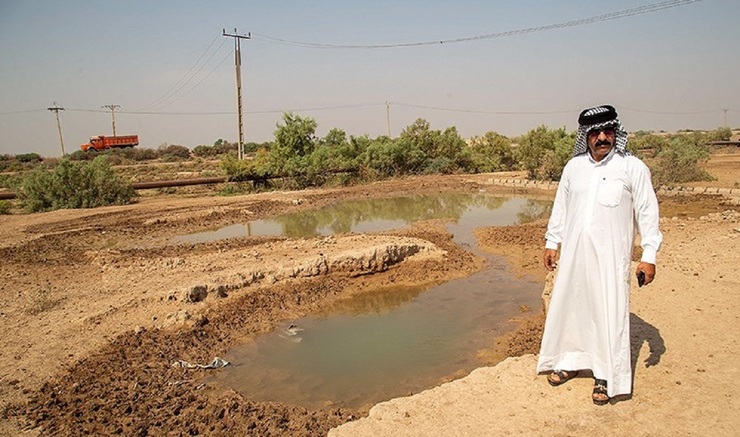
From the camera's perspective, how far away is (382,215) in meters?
17.0

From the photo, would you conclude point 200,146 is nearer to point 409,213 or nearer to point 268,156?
point 268,156

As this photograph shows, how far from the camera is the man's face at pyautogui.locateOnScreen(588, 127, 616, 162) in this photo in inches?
131

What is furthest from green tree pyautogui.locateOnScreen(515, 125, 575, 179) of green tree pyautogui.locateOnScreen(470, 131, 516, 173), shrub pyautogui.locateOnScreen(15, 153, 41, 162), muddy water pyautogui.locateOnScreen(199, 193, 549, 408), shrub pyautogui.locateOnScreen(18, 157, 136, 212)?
shrub pyautogui.locateOnScreen(15, 153, 41, 162)

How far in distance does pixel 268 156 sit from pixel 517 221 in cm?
1516

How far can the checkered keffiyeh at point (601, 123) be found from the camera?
3309 millimetres

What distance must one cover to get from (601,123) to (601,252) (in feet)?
2.91

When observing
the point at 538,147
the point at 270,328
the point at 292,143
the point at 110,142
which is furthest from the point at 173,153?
the point at 270,328

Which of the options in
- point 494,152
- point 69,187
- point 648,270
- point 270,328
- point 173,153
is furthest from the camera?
point 173,153

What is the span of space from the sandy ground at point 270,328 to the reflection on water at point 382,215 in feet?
6.54

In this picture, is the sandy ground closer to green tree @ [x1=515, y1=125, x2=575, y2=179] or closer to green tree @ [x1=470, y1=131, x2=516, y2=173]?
green tree @ [x1=515, y1=125, x2=575, y2=179]

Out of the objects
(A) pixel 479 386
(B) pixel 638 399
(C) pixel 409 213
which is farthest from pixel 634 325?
(C) pixel 409 213

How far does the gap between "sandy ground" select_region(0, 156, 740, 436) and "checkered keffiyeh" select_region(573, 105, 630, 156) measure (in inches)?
67.4

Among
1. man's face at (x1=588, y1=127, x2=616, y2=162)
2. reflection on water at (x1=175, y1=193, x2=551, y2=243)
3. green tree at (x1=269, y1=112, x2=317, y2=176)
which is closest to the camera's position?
man's face at (x1=588, y1=127, x2=616, y2=162)

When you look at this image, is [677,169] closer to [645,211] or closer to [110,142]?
[645,211]
